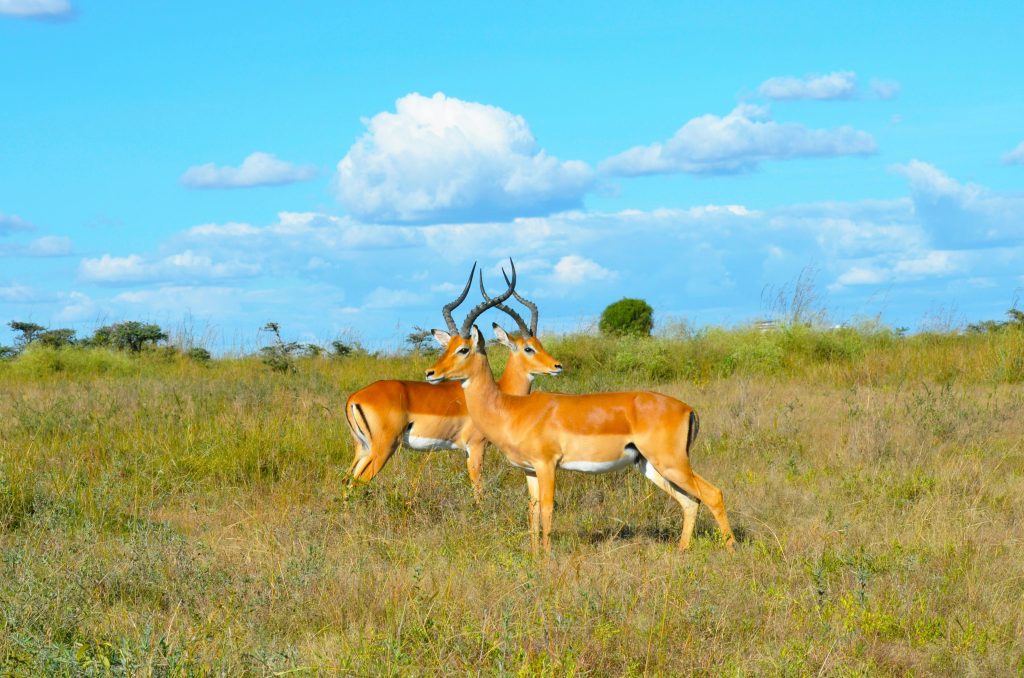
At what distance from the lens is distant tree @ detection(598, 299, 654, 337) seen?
23.0 meters

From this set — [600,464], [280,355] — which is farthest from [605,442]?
[280,355]

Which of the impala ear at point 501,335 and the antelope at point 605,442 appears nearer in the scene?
the antelope at point 605,442

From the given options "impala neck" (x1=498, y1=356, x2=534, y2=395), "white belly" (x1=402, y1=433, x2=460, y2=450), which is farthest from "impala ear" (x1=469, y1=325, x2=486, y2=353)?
"impala neck" (x1=498, y1=356, x2=534, y2=395)

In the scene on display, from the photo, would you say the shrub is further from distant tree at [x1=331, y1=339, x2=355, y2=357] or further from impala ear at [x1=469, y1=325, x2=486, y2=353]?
impala ear at [x1=469, y1=325, x2=486, y2=353]

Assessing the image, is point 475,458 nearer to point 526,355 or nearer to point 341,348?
point 526,355

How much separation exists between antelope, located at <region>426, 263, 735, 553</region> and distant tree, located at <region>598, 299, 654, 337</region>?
1547 cm

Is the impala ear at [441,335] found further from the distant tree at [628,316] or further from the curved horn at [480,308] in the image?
the distant tree at [628,316]

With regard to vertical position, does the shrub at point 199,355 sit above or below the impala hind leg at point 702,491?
above

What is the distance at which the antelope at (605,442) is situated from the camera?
685 cm

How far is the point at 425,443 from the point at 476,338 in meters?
1.41

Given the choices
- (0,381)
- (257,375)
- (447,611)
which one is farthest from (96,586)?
(0,381)

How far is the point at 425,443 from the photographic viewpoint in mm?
8734

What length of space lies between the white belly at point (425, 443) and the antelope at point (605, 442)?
1.52 m

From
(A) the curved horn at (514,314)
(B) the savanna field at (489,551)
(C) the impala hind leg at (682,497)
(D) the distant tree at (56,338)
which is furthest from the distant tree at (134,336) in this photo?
(C) the impala hind leg at (682,497)
